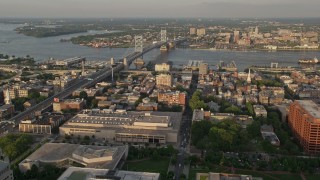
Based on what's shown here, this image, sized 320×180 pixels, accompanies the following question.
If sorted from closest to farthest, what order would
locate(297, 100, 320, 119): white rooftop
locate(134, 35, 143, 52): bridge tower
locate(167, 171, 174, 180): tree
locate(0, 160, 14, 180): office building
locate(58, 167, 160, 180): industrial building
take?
1. locate(0, 160, 14, 180): office building
2. locate(58, 167, 160, 180): industrial building
3. locate(167, 171, 174, 180): tree
4. locate(297, 100, 320, 119): white rooftop
5. locate(134, 35, 143, 52): bridge tower

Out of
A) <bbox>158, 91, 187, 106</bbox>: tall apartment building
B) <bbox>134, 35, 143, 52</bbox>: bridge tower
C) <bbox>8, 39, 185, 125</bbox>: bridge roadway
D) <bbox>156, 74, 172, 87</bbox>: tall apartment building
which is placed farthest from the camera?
<bbox>134, 35, 143, 52</bbox>: bridge tower

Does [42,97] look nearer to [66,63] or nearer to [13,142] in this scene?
[13,142]

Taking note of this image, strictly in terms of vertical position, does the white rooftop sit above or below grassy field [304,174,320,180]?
above

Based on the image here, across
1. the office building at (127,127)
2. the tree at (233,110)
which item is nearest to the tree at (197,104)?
the tree at (233,110)

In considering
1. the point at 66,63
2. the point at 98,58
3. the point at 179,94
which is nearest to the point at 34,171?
the point at 179,94

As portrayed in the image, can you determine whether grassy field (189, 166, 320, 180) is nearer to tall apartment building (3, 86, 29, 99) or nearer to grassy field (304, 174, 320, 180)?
grassy field (304, 174, 320, 180)

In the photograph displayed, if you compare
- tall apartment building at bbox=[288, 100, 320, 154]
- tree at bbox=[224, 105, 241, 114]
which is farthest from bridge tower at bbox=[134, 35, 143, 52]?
tall apartment building at bbox=[288, 100, 320, 154]

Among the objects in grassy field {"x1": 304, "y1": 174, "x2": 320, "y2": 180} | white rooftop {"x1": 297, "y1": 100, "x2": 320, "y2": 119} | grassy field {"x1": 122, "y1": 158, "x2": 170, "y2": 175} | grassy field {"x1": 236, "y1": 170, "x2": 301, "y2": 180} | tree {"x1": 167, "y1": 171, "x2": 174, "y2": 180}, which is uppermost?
white rooftop {"x1": 297, "y1": 100, "x2": 320, "y2": 119}
